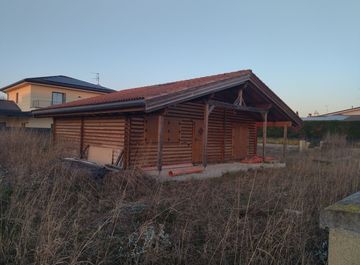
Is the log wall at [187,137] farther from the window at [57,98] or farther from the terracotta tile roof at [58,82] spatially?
the window at [57,98]

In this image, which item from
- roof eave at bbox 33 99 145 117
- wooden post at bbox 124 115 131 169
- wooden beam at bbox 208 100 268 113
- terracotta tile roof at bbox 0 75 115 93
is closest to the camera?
roof eave at bbox 33 99 145 117

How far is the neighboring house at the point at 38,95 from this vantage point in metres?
26.1

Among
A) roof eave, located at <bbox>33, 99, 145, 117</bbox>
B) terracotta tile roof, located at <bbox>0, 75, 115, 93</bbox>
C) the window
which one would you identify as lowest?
roof eave, located at <bbox>33, 99, 145, 117</bbox>

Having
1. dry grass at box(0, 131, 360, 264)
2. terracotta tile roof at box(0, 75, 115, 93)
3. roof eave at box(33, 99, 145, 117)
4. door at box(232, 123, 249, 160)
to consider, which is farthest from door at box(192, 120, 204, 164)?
terracotta tile roof at box(0, 75, 115, 93)

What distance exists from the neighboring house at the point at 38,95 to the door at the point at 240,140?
18594mm

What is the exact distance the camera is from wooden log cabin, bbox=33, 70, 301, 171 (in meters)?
9.47

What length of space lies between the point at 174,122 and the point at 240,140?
462 cm

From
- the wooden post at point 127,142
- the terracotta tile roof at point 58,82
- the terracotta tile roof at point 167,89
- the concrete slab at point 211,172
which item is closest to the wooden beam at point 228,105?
the terracotta tile roof at point 167,89

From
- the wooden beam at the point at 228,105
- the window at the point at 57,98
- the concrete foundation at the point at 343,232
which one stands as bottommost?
the concrete foundation at the point at 343,232

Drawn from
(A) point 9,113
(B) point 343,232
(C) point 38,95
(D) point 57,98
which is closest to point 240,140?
(B) point 343,232

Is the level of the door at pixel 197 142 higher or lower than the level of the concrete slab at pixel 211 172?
higher

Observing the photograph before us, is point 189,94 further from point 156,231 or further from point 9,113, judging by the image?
point 9,113

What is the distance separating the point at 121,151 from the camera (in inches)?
405

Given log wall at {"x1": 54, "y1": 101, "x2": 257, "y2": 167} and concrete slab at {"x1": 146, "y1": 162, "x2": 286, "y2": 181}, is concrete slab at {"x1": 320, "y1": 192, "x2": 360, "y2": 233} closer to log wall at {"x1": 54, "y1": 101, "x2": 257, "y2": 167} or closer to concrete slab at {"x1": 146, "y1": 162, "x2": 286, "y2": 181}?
concrete slab at {"x1": 146, "y1": 162, "x2": 286, "y2": 181}
